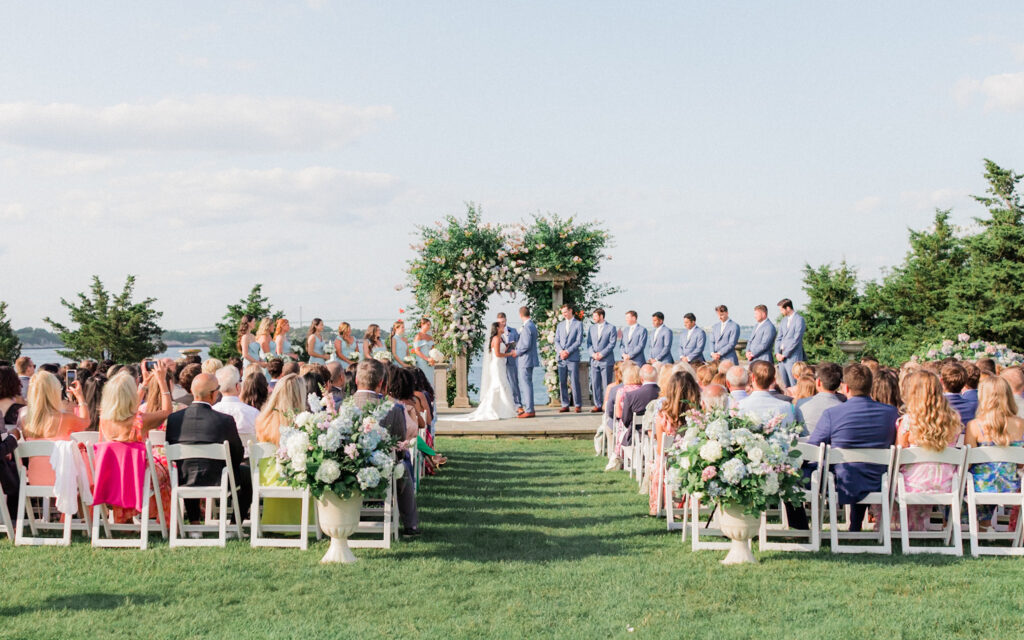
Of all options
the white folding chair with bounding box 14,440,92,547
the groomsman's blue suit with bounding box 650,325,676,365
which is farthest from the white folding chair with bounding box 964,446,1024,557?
the groomsman's blue suit with bounding box 650,325,676,365

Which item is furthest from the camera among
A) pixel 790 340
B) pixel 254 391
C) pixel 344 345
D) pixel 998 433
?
pixel 790 340

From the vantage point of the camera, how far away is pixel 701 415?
251 inches

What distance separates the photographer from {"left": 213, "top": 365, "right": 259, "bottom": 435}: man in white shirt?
766 centimetres

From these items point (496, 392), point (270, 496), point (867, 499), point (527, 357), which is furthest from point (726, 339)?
point (270, 496)

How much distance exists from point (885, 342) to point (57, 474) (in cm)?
2558

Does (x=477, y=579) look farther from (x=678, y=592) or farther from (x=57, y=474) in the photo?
(x=57, y=474)

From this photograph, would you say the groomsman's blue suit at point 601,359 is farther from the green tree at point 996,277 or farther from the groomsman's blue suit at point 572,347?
the green tree at point 996,277

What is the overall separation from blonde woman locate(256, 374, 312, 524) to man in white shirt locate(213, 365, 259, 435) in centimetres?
38

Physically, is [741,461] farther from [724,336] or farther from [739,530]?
[724,336]

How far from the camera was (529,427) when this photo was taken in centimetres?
1496

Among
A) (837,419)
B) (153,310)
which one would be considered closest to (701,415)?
(837,419)

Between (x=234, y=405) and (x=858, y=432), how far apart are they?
5.01m

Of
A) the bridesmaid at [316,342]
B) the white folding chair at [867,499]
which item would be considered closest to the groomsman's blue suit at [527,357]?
the bridesmaid at [316,342]

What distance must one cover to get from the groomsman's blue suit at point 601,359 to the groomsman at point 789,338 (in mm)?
2868
